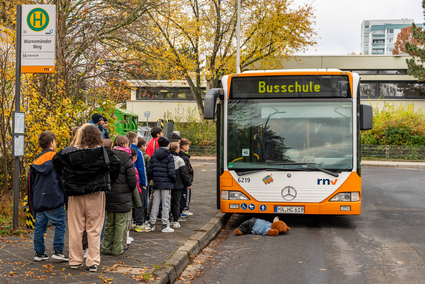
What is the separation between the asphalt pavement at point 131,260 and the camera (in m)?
4.95

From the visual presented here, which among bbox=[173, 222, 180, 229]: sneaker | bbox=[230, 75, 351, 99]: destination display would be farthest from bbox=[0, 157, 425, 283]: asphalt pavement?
bbox=[230, 75, 351, 99]: destination display

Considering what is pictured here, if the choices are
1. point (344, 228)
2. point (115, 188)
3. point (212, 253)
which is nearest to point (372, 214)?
point (344, 228)

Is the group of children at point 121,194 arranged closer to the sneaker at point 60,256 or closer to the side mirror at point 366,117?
the sneaker at point 60,256

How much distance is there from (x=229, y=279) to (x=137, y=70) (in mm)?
9343

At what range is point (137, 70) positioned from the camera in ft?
45.1

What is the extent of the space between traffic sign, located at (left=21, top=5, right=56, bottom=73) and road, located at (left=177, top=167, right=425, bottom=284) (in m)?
3.91

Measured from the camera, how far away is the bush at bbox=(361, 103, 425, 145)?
31094 mm

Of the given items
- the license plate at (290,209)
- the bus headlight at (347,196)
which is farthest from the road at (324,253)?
the bus headlight at (347,196)

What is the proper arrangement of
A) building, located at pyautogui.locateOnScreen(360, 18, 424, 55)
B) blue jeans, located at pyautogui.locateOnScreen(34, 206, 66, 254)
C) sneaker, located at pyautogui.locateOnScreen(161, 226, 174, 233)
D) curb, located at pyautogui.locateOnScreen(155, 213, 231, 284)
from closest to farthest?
curb, located at pyautogui.locateOnScreen(155, 213, 231, 284), blue jeans, located at pyautogui.locateOnScreen(34, 206, 66, 254), sneaker, located at pyautogui.locateOnScreen(161, 226, 174, 233), building, located at pyautogui.locateOnScreen(360, 18, 424, 55)

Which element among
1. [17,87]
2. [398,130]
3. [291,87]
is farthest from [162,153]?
[398,130]

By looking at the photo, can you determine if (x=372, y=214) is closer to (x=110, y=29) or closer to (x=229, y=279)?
(x=229, y=279)

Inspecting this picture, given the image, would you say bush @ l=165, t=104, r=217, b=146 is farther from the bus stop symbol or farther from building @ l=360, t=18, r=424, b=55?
building @ l=360, t=18, r=424, b=55

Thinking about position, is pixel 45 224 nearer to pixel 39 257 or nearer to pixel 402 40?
pixel 39 257

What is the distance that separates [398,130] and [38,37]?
28283 millimetres
